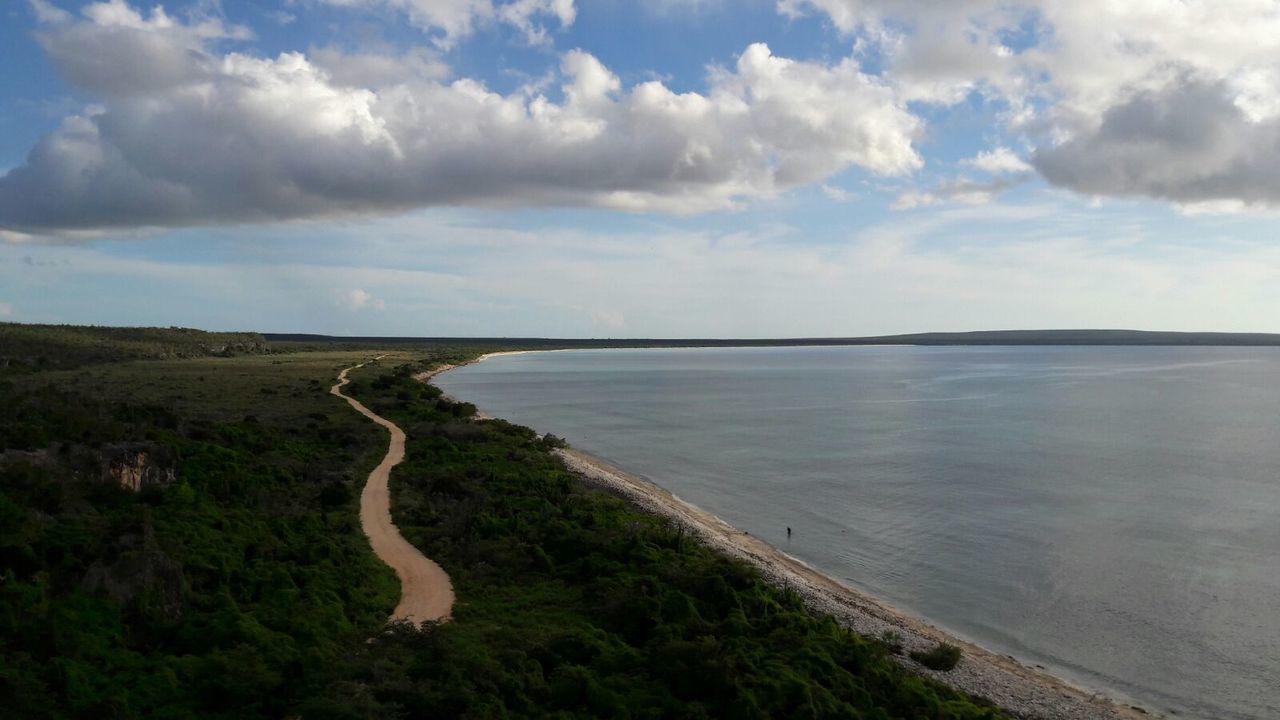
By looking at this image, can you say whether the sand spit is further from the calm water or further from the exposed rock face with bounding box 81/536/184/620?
the exposed rock face with bounding box 81/536/184/620

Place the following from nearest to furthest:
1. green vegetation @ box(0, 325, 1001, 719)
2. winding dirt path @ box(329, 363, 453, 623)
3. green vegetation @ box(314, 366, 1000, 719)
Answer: green vegetation @ box(0, 325, 1001, 719) < green vegetation @ box(314, 366, 1000, 719) < winding dirt path @ box(329, 363, 453, 623)

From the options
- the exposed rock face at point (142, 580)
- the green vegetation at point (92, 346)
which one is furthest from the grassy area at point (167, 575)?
the green vegetation at point (92, 346)

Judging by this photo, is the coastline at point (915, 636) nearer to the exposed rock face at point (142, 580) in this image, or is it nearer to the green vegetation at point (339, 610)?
the green vegetation at point (339, 610)

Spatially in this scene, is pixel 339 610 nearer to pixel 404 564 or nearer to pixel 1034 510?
pixel 404 564

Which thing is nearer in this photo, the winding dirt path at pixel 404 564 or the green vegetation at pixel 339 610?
the green vegetation at pixel 339 610

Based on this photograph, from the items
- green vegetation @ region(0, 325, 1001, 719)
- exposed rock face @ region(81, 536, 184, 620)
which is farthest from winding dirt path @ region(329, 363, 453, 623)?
exposed rock face @ region(81, 536, 184, 620)

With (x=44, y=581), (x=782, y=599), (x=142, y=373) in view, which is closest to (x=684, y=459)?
(x=782, y=599)

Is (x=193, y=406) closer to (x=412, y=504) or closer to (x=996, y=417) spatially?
(x=412, y=504)
